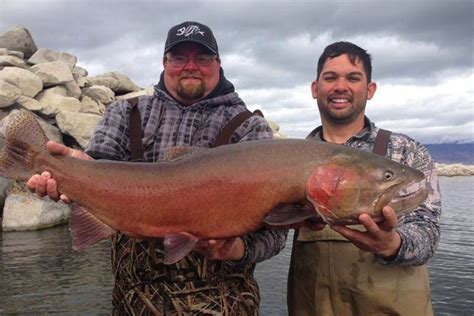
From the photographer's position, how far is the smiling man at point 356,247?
4379 millimetres

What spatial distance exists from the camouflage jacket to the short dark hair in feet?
1.82

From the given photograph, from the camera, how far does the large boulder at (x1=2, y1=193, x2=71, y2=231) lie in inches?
666

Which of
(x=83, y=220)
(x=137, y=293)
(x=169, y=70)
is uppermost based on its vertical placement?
(x=169, y=70)

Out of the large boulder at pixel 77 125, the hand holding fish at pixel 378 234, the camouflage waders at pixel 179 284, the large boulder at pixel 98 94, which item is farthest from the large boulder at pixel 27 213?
the hand holding fish at pixel 378 234

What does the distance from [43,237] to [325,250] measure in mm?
13443

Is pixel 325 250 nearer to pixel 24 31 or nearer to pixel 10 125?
pixel 10 125

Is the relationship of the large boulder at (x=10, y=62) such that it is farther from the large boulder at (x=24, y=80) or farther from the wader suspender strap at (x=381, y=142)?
the wader suspender strap at (x=381, y=142)

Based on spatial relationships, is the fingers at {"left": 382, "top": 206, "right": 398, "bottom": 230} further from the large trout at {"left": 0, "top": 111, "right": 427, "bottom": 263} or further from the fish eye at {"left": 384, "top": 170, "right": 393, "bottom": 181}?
the fish eye at {"left": 384, "top": 170, "right": 393, "bottom": 181}

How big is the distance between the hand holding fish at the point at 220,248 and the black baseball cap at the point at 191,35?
5.25 feet

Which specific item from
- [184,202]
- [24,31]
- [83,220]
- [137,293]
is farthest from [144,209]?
[24,31]

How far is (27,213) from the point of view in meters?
17.1

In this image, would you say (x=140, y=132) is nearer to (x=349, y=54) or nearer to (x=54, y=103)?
(x=349, y=54)

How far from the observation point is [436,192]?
4.55 metres

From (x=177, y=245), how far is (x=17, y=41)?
2895 cm
